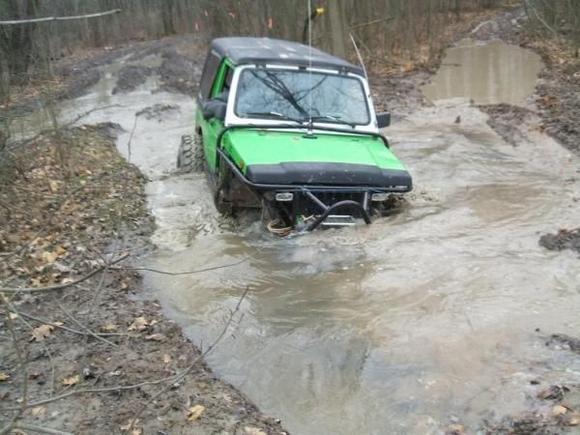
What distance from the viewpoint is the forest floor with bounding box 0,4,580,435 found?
151 inches

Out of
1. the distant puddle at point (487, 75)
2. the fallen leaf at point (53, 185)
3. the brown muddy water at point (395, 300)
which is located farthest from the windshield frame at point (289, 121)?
the distant puddle at point (487, 75)

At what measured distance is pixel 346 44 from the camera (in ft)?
58.7

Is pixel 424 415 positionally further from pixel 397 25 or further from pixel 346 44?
pixel 397 25

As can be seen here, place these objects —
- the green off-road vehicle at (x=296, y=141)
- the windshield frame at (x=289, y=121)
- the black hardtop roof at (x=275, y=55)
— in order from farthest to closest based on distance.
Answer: the black hardtop roof at (x=275, y=55) < the windshield frame at (x=289, y=121) < the green off-road vehicle at (x=296, y=141)

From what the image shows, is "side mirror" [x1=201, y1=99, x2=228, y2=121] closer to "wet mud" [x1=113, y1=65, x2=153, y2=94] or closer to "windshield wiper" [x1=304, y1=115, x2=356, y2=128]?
"windshield wiper" [x1=304, y1=115, x2=356, y2=128]

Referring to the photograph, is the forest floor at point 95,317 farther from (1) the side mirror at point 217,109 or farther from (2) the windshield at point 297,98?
(2) the windshield at point 297,98

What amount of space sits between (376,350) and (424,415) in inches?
32.0

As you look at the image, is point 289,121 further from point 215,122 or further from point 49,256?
point 49,256

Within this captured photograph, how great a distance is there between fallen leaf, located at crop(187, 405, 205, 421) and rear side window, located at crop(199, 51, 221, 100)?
5.42 m

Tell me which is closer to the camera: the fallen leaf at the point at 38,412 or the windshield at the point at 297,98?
the fallen leaf at the point at 38,412

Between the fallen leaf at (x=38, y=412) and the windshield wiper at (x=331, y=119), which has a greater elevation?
the windshield wiper at (x=331, y=119)

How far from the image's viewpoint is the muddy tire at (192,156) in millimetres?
9359

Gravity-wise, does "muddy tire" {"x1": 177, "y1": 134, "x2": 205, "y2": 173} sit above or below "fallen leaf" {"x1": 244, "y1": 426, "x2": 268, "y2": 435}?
above

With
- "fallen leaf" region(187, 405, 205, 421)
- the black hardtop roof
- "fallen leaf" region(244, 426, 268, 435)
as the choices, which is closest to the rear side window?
the black hardtop roof
